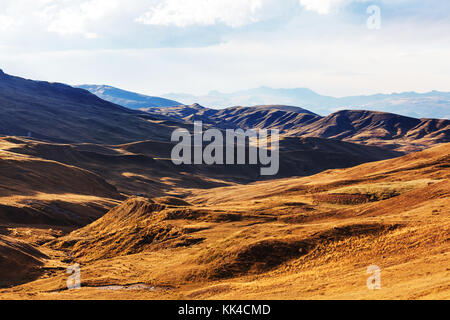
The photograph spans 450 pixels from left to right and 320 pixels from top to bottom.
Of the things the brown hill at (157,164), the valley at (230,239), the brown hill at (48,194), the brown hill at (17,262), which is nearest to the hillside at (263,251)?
the valley at (230,239)

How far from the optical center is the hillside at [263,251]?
21078 millimetres

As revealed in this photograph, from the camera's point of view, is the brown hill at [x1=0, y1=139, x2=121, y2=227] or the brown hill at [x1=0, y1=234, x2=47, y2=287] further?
the brown hill at [x1=0, y1=139, x2=121, y2=227]

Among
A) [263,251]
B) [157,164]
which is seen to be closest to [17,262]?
[263,251]

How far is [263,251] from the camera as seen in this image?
27.7m

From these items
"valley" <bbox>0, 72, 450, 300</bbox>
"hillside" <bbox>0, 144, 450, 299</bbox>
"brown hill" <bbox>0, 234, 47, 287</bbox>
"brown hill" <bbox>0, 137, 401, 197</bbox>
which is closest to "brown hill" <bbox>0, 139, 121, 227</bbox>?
"valley" <bbox>0, 72, 450, 300</bbox>

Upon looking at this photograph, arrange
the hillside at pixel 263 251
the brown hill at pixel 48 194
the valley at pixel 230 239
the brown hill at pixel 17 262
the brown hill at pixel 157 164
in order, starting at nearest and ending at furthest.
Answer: the hillside at pixel 263 251 → the valley at pixel 230 239 → the brown hill at pixel 17 262 → the brown hill at pixel 48 194 → the brown hill at pixel 157 164

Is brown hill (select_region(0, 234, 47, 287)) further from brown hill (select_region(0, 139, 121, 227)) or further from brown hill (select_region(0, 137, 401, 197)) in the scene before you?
brown hill (select_region(0, 137, 401, 197))

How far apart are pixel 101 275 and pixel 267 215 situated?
18457 millimetres

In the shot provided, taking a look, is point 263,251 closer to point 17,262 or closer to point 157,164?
point 17,262

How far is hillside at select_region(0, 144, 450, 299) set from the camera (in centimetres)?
2108

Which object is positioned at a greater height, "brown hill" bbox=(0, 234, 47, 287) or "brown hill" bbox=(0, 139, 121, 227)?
"brown hill" bbox=(0, 139, 121, 227)

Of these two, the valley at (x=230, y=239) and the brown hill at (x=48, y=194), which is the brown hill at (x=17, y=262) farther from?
the brown hill at (x=48, y=194)
